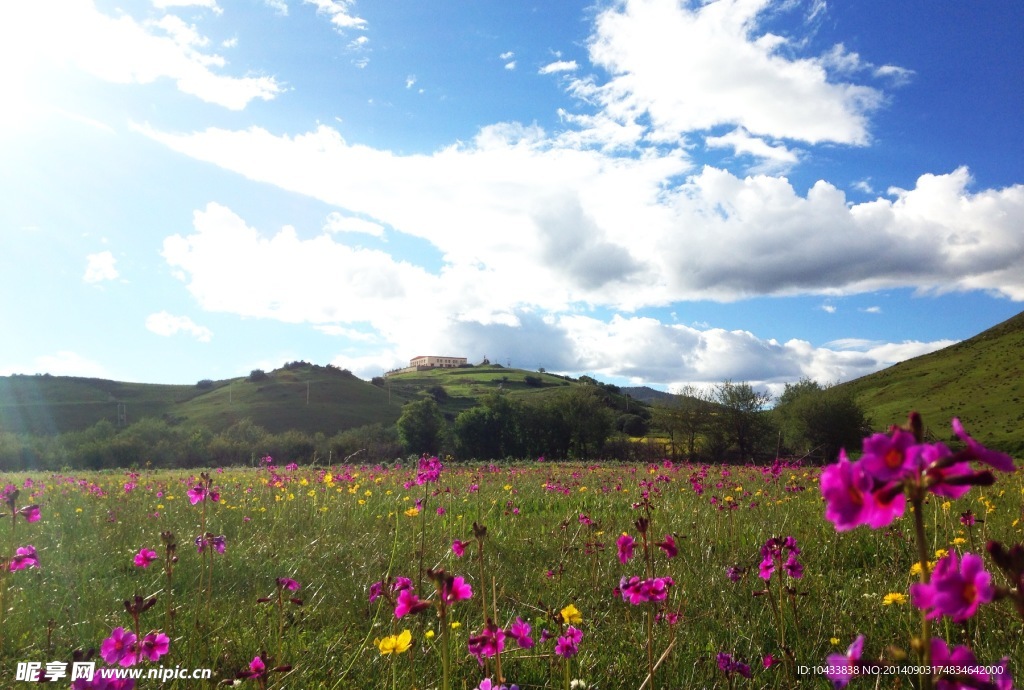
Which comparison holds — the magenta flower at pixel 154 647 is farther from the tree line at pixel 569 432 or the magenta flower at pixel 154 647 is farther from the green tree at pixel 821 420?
the green tree at pixel 821 420

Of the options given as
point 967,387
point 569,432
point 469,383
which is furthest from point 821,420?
point 469,383

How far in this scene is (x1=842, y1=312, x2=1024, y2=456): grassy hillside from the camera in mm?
68312

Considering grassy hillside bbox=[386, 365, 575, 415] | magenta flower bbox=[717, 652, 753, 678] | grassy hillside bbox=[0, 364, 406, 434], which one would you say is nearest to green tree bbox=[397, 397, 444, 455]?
grassy hillside bbox=[0, 364, 406, 434]

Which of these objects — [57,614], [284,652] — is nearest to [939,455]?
[284,652]

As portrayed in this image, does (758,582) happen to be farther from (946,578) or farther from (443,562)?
(946,578)

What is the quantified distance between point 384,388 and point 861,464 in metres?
118

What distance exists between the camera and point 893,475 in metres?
0.91

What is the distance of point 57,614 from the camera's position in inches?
145

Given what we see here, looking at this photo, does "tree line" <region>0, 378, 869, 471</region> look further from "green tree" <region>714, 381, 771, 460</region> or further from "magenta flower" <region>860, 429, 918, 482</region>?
"magenta flower" <region>860, 429, 918, 482</region>

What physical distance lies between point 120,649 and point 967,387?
338 ft

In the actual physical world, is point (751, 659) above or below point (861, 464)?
below

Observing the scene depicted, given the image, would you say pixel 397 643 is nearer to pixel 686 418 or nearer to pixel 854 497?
pixel 854 497

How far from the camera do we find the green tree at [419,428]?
47938mm

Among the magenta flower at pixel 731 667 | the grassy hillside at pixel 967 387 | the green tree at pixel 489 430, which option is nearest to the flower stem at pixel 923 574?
the magenta flower at pixel 731 667
